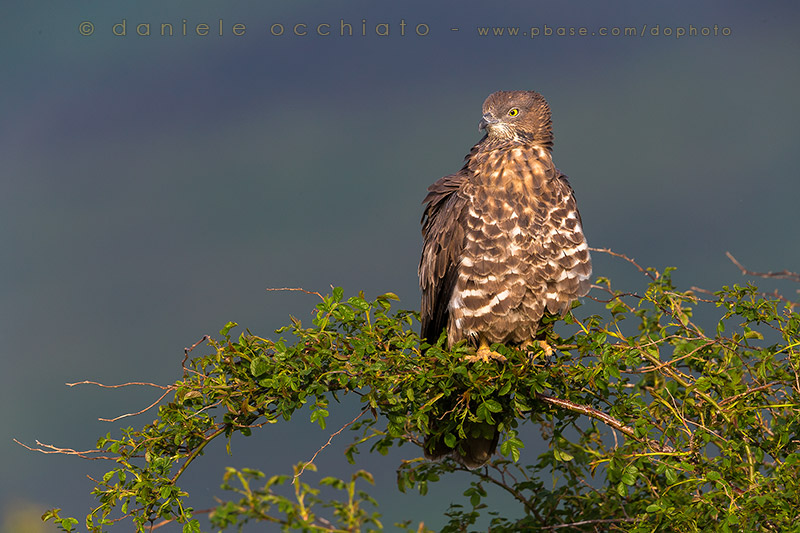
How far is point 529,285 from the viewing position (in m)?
3.28

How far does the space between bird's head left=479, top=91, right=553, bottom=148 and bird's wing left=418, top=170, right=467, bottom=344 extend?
0.26 m

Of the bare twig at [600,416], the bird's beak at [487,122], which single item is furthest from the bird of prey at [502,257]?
the bare twig at [600,416]

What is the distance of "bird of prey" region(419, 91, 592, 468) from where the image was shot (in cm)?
327

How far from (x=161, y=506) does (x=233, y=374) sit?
1.55ft

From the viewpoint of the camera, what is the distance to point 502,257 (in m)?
3.27

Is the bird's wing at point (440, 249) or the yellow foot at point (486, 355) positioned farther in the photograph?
the bird's wing at point (440, 249)

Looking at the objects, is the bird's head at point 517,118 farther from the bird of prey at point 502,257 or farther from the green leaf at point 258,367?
the green leaf at point 258,367

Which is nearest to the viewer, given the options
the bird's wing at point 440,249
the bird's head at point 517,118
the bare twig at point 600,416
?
the bare twig at point 600,416

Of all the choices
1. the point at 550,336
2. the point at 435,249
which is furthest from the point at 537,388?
the point at 435,249

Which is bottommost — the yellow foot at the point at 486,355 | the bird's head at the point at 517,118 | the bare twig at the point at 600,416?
the bare twig at the point at 600,416

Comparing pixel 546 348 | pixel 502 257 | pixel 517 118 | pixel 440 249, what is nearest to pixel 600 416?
pixel 546 348

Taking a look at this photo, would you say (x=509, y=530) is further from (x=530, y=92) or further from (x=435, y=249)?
(x=530, y=92)

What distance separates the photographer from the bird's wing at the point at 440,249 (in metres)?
3.41

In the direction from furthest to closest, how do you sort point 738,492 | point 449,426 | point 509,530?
point 509,530
point 449,426
point 738,492
